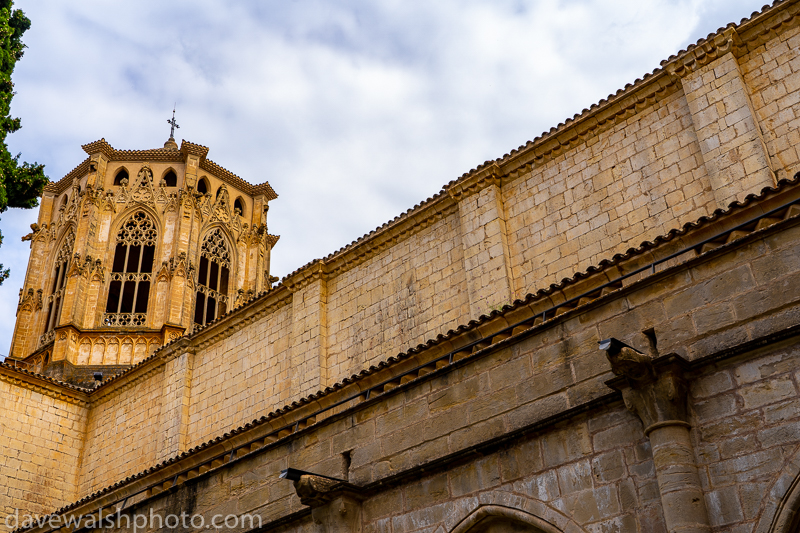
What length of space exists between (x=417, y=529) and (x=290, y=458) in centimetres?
210

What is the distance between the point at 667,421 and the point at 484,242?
835cm

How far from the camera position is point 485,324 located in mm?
10203

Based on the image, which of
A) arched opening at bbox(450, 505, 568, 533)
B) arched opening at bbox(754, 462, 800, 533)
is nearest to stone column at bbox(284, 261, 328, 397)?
arched opening at bbox(450, 505, 568, 533)

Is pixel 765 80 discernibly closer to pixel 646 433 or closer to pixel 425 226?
pixel 425 226

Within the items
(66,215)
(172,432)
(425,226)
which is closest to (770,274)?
(425,226)

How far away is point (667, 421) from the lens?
5.93 metres

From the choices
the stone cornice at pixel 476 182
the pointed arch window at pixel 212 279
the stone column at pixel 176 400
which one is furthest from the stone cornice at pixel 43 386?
the stone cornice at pixel 476 182

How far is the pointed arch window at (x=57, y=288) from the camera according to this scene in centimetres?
2645

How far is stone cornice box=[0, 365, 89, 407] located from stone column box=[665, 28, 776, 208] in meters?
17.5

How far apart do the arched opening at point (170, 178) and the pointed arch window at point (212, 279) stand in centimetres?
277

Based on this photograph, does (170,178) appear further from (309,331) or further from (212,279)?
(309,331)

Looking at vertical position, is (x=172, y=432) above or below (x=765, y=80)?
below

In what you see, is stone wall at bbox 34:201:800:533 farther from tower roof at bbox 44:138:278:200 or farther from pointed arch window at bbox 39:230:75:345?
tower roof at bbox 44:138:278:200

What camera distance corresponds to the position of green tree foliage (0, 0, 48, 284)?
11867mm
